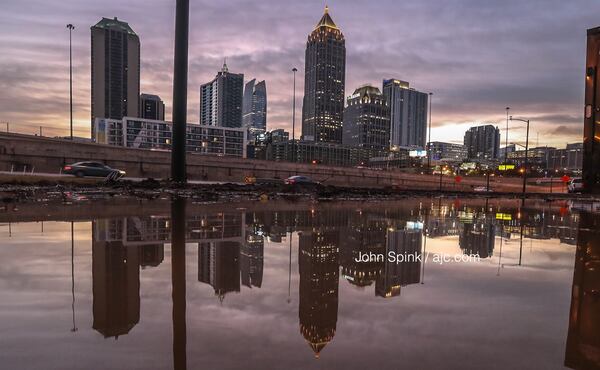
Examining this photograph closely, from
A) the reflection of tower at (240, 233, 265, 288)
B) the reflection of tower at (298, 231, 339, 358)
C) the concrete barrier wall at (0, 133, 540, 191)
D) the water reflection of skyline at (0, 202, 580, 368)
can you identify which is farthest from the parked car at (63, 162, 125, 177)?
the reflection of tower at (298, 231, 339, 358)

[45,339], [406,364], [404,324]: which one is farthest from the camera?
[404,324]

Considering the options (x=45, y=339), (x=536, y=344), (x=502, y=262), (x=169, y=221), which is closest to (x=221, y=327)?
(x=45, y=339)

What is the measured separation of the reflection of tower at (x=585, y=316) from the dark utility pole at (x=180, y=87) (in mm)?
28824

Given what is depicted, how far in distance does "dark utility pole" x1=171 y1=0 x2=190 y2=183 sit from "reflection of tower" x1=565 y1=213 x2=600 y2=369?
2882 centimetres

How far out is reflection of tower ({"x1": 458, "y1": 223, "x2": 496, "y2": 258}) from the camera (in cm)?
812

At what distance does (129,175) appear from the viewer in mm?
42312

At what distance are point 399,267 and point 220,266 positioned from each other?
304 cm

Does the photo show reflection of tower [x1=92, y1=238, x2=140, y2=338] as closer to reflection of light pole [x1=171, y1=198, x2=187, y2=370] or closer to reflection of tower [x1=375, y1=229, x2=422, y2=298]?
reflection of light pole [x1=171, y1=198, x2=187, y2=370]

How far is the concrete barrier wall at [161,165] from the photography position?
3453 centimetres

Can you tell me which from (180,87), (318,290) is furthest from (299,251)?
(180,87)

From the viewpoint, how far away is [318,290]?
4.95 meters

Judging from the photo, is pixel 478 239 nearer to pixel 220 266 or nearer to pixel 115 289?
pixel 220 266

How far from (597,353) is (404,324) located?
1.65 metres

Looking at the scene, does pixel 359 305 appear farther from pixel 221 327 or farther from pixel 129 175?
pixel 129 175
